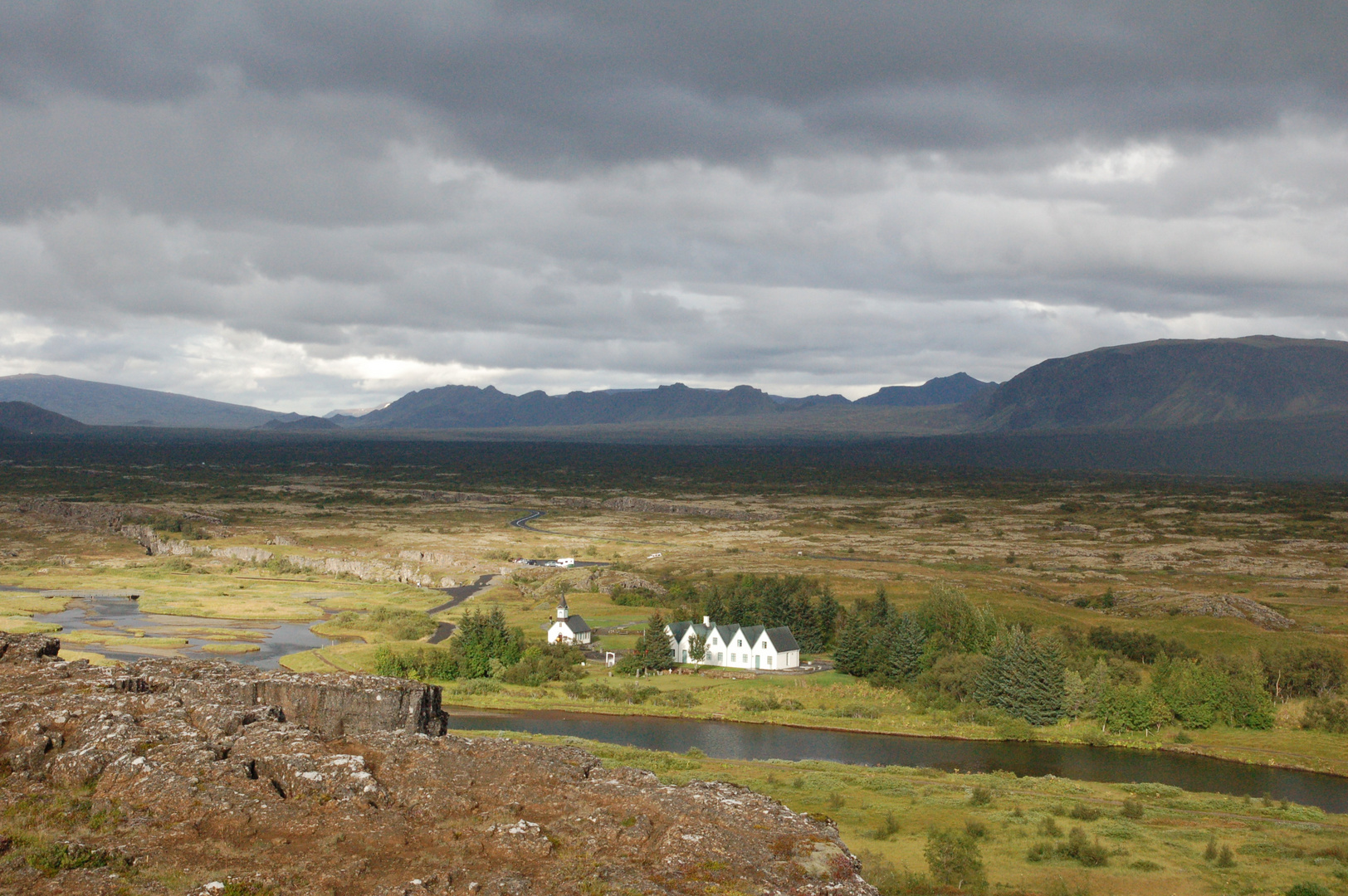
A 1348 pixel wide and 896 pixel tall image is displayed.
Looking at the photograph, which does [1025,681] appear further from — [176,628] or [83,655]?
[176,628]

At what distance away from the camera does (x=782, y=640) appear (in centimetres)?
8375

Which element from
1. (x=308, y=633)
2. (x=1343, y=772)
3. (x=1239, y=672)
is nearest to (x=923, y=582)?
(x=1239, y=672)

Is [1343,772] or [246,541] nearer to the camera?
[1343,772]

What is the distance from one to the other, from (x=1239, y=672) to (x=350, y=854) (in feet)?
240

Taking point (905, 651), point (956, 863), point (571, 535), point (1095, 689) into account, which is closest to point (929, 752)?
point (1095, 689)

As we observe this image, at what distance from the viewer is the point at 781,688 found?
7531 cm

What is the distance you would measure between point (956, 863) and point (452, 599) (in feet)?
273

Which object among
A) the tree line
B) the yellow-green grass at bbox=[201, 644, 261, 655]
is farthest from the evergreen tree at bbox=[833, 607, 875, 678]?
the yellow-green grass at bbox=[201, 644, 261, 655]

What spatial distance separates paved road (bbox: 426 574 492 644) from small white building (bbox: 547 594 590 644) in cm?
985

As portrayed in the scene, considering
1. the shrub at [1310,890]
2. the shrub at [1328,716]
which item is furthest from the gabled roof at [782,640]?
the shrub at [1310,890]

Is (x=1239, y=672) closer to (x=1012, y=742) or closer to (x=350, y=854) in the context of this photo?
(x=1012, y=742)

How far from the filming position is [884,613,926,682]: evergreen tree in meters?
78.4

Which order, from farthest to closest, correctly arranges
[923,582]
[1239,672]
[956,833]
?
[923,582] < [1239,672] < [956,833]

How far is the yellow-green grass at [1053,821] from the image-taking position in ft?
125
